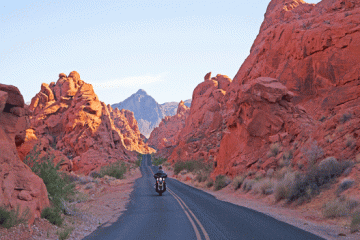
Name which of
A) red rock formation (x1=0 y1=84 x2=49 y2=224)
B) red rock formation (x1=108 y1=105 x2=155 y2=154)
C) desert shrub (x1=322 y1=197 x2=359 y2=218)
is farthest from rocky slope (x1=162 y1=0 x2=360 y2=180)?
red rock formation (x1=108 y1=105 x2=155 y2=154)

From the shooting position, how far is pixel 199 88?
86688 millimetres

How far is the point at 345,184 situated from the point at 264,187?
6338mm

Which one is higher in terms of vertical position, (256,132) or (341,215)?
(256,132)

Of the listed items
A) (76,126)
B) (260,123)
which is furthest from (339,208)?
(76,126)

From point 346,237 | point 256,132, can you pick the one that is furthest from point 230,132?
point 346,237

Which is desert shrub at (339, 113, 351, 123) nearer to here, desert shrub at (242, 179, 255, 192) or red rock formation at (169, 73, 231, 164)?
desert shrub at (242, 179, 255, 192)

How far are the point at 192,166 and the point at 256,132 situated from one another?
77.6 feet

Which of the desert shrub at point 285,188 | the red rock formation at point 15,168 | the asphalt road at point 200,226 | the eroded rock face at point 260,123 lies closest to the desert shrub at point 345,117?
the eroded rock face at point 260,123

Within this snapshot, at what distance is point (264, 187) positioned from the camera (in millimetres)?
18906

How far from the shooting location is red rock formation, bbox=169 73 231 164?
214ft

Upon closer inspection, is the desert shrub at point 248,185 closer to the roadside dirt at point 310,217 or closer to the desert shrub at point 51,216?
the roadside dirt at point 310,217

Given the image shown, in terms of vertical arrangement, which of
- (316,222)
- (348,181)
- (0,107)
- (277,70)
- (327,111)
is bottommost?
(316,222)

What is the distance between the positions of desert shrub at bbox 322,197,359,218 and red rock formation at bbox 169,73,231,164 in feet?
155

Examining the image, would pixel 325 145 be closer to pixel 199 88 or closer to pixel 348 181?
pixel 348 181
